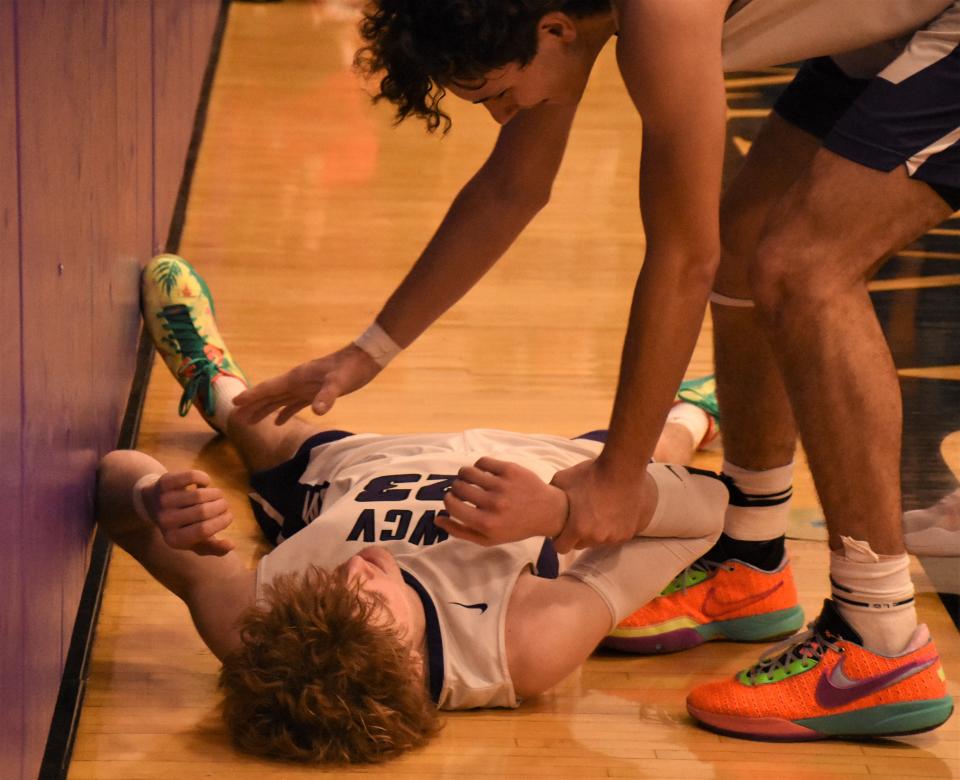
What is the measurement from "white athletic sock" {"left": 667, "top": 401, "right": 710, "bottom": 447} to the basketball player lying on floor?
0.36 m

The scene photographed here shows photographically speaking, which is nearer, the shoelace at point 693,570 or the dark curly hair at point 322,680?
the dark curly hair at point 322,680

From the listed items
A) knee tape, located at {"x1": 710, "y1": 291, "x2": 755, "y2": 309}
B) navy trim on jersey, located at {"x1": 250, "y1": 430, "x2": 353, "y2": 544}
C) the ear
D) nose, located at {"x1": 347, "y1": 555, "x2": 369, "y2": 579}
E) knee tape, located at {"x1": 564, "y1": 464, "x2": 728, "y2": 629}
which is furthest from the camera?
navy trim on jersey, located at {"x1": 250, "y1": 430, "x2": 353, "y2": 544}

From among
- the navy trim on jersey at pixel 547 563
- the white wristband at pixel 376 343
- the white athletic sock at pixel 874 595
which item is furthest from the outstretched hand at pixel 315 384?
the white athletic sock at pixel 874 595

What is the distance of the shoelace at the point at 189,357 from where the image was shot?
2525 mm

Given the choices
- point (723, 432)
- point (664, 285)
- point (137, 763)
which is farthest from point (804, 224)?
point (137, 763)

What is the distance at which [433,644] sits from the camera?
175cm

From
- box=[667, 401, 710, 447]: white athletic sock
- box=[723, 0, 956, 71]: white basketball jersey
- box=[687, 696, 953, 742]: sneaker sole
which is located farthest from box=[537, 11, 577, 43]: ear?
box=[667, 401, 710, 447]: white athletic sock

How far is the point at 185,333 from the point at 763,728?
4.05 ft

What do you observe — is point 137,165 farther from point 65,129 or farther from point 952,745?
point 952,745

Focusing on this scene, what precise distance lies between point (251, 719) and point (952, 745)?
842 millimetres

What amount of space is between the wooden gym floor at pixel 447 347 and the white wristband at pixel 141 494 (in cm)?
19

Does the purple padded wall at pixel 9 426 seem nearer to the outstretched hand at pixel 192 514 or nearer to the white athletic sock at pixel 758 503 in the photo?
the outstretched hand at pixel 192 514

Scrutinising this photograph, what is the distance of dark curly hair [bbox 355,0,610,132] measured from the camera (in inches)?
57.7

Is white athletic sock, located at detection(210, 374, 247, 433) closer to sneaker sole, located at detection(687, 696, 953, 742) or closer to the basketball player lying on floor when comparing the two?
the basketball player lying on floor
